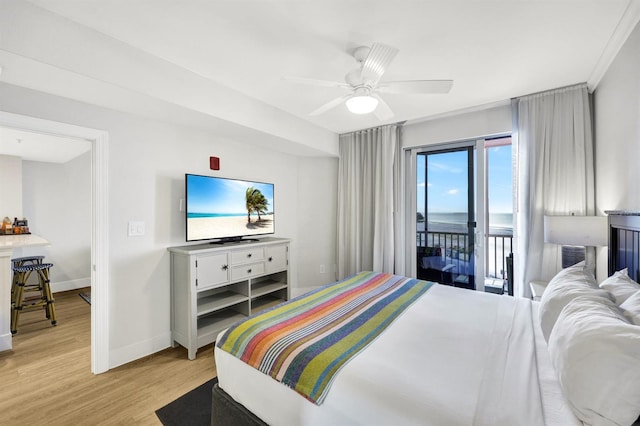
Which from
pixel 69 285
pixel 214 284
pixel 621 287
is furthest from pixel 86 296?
pixel 621 287

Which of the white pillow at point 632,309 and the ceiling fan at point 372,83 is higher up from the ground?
the ceiling fan at point 372,83

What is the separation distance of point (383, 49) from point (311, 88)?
116 centimetres

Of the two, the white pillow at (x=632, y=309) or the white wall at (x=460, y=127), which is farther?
the white wall at (x=460, y=127)

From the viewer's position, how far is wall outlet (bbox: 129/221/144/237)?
2.49m

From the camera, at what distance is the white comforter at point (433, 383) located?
947 millimetres

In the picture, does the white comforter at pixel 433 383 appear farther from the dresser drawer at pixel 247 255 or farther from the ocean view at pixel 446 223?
the ocean view at pixel 446 223

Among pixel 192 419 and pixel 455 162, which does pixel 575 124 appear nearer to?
pixel 455 162

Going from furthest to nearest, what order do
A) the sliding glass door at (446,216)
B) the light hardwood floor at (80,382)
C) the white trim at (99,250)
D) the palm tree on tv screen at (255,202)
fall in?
the sliding glass door at (446,216)
the palm tree on tv screen at (255,202)
the white trim at (99,250)
the light hardwood floor at (80,382)

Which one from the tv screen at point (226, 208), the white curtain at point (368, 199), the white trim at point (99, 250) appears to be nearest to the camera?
the white trim at point (99, 250)

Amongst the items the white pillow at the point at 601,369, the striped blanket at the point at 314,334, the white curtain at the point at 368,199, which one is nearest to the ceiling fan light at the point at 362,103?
the striped blanket at the point at 314,334

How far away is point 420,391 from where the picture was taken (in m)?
1.02

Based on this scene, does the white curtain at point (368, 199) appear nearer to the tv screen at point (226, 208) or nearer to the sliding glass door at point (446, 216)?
the sliding glass door at point (446, 216)

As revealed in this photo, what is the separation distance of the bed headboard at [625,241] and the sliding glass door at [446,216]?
1511mm

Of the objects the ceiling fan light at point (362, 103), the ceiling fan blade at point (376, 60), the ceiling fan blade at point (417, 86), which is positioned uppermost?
the ceiling fan blade at point (376, 60)
